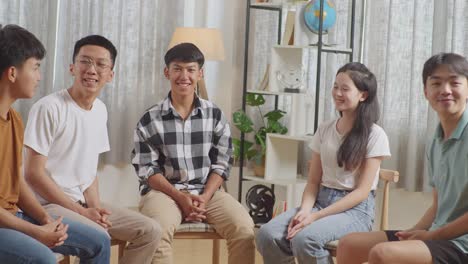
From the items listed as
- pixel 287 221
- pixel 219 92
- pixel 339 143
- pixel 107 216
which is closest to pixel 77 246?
pixel 107 216

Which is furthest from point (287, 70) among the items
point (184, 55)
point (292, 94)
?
point (184, 55)

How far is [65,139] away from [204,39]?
207 centimetres

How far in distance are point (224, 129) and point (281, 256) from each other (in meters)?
0.68

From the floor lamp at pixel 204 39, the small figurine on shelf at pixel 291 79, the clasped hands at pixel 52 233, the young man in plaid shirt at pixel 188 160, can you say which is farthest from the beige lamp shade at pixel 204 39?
the clasped hands at pixel 52 233

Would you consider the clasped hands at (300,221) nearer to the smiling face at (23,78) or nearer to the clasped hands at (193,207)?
the clasped hands at (193,207)

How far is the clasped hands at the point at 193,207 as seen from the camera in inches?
129

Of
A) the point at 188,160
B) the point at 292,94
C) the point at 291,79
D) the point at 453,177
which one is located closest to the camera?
the point at 453,177

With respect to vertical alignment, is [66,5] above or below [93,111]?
above

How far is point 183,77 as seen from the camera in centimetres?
342

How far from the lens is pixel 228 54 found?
5.47m

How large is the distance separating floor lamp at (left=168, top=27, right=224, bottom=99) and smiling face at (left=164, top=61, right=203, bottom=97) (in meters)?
1.51

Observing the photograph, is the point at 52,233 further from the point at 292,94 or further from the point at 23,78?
the point at 292,94

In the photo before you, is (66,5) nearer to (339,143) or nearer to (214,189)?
(214,189)

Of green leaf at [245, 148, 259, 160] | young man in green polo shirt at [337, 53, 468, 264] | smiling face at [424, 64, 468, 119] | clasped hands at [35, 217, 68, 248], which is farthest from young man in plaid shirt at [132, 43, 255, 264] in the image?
green leaf at [245, 148, 259, 160]
